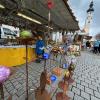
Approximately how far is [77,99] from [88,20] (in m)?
27.3

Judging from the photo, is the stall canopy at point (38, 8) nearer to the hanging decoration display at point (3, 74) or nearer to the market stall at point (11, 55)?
the hanging decoration display at point (3, 74)

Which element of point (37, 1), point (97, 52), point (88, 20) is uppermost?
point (88, 20)

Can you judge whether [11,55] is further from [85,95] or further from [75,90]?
[85,95]

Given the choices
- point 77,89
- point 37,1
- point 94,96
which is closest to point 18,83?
point 77,89

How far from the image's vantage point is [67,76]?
4.01ft

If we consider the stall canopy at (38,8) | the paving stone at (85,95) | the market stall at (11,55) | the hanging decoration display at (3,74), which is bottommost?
the paving stone at (85,95)

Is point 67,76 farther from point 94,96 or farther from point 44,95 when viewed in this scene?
point 94,96

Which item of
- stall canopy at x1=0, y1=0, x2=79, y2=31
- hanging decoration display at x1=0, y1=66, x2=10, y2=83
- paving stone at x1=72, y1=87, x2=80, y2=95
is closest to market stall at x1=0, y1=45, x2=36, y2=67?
paving stone at x1=72, y1=87, x2=80, y2=95

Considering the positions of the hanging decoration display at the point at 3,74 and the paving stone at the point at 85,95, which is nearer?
the hanging decoration display at the point at 3,74

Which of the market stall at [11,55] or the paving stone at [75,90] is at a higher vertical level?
the market stall at [11,55]

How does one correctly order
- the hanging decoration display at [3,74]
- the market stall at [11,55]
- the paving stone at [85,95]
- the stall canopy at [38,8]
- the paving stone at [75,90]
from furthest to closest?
the market stall at [11,55] < the paving stone at [75,90] < the paving stone at [85,95] < the stall canopy at [38,8] < the hanging decoration display at [3,74]

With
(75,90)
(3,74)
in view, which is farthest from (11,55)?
(3,74)

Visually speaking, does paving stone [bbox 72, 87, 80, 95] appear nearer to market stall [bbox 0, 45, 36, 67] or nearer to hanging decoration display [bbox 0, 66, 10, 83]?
market stall [bbox 0, 45, 36, 67]

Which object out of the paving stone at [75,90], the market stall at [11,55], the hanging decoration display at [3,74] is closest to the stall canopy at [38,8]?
the hanging decoration display at [3,74]
